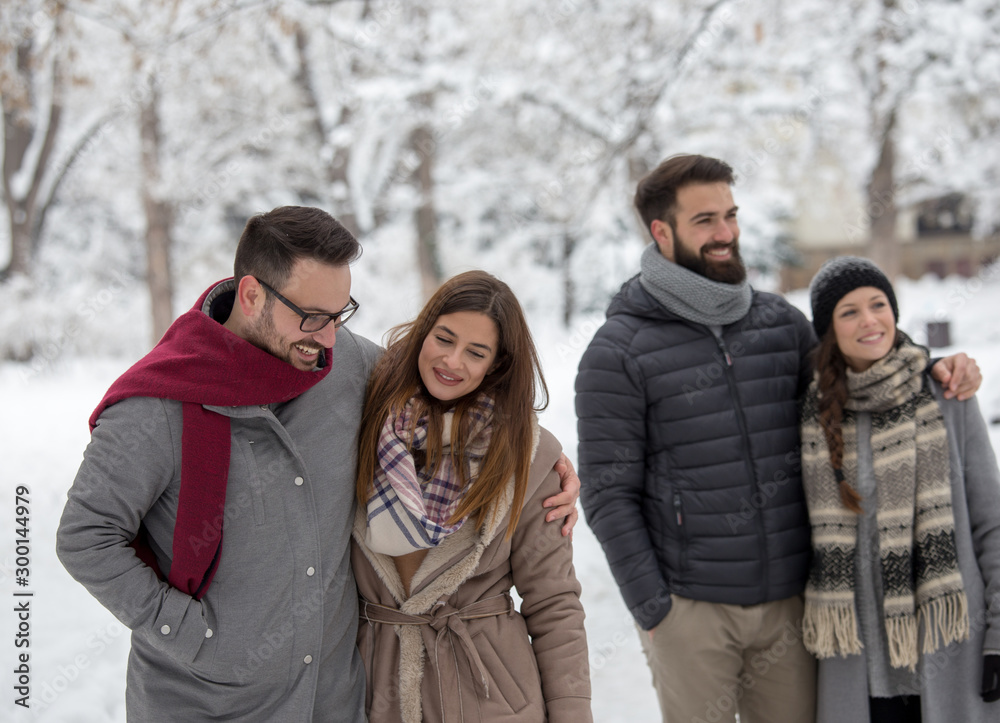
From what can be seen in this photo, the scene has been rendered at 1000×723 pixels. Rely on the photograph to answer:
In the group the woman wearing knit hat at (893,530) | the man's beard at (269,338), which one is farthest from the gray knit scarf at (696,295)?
the man's beard at (269,338)

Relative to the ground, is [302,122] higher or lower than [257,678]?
higher

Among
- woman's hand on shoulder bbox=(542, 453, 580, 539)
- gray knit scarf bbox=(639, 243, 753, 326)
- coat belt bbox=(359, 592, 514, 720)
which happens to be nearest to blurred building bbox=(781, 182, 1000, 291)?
gray knit scarf bbox=(639, 243, 753, 326)

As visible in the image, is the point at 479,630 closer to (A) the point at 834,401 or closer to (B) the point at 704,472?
(B) the point at 704,472

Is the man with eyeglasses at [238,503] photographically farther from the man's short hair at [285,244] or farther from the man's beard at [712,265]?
the man's beard at [712,265]

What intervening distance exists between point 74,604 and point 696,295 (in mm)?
4220

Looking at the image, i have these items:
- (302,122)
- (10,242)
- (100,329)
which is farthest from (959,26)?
(10,242)

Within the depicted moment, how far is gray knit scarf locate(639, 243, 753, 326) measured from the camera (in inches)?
95.0

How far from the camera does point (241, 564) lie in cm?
169

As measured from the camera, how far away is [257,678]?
1.69m

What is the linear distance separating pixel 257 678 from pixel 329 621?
0.20 metres

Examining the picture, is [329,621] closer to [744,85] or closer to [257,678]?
[257,678]

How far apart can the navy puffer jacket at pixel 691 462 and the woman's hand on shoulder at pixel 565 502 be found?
32 cm

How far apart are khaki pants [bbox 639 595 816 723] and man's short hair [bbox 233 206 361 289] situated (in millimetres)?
1556

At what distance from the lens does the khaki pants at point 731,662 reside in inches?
92.8
